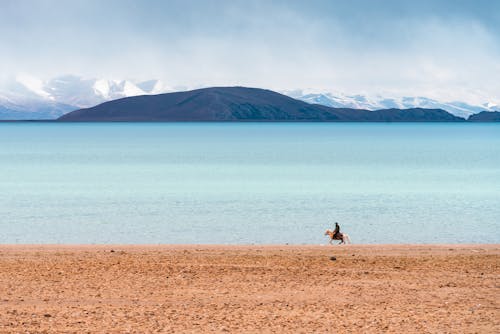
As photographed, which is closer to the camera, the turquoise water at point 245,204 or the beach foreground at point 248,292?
the beach foreground at point 248,292

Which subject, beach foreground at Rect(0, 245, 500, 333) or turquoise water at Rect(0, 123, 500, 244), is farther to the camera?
turquoise water at Rect(0, 123, 500, 244)

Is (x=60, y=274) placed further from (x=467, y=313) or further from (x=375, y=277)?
(x=467, y=313)

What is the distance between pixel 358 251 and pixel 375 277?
5083 millimetres

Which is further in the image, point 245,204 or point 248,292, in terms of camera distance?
point 245,204

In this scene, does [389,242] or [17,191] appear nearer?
[389,242]

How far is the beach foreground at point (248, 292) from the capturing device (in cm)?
1170

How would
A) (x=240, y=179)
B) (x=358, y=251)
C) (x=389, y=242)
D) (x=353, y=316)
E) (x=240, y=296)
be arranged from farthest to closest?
(x=240, y=179) → (x=389, y=242) → (x=358, y=251) → (x=240, y=296) → (x=353, y=316)

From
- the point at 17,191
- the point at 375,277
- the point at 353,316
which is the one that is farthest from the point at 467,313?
the point at 17,191

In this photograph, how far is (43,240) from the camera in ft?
88.5

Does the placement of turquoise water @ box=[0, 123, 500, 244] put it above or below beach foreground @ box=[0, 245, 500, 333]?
below

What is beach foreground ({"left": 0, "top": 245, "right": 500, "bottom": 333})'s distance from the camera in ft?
38.4

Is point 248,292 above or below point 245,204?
above

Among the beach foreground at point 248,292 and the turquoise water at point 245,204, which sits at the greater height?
the beach foreground at point 248,292

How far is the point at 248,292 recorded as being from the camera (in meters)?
14.0
